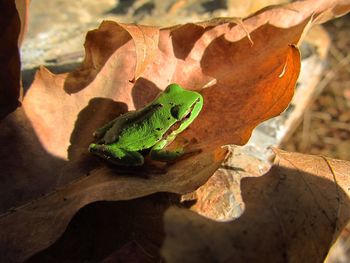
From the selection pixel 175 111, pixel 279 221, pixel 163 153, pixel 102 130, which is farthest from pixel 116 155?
pixel 279 221

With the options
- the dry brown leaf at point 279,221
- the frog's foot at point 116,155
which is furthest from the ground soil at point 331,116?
the dry brown leaf at point 279,221

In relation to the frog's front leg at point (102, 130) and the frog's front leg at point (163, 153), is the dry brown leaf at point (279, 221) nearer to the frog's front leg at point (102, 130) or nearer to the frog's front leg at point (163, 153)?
the frog's front leg at point (163, 153)

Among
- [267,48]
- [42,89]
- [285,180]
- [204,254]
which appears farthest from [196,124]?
[204,254]

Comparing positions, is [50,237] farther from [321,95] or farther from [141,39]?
[321,95]

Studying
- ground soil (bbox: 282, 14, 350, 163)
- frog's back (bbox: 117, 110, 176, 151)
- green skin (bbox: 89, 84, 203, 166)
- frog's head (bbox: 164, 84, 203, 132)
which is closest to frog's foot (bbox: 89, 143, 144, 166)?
green skin (bbox: 89, 84, 203, 166)

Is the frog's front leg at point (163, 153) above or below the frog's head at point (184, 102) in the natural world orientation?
below

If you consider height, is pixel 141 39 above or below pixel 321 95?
above
